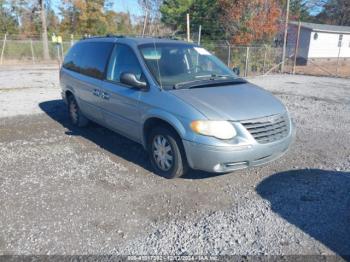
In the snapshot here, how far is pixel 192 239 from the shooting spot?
3125mm

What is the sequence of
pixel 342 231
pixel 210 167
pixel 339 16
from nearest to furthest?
pixel 342 231
pixel 210 167
pixel 339 16

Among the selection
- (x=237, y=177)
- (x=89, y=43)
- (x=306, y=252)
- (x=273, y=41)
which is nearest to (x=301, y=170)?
(x=237, y=177)

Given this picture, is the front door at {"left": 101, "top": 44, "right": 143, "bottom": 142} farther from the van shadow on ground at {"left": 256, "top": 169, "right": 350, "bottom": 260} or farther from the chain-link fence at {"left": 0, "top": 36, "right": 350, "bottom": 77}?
the chain-link fence at {"left": 0, "top": 36, "right": 350, "bottom": 77}

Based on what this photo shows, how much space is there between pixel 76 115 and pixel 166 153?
317 centimetres

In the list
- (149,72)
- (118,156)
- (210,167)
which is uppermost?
(149,72)

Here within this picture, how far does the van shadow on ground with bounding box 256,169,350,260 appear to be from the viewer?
10.5 feet

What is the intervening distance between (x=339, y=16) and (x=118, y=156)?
55.7 m

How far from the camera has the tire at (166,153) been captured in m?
4.15

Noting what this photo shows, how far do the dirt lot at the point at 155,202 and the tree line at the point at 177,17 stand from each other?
17.4m

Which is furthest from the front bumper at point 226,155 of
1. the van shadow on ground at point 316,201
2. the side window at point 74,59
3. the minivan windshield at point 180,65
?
the side window at point 74,59

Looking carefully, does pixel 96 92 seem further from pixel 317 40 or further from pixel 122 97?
pixel 317 40

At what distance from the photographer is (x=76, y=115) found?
22.2ft

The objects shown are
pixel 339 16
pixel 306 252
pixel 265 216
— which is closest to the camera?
pixel 306 252

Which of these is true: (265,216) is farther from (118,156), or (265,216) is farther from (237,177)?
(118,156)
